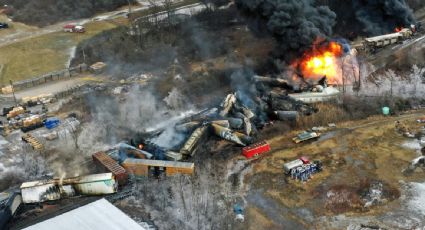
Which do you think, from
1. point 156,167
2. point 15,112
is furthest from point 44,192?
point 15,112

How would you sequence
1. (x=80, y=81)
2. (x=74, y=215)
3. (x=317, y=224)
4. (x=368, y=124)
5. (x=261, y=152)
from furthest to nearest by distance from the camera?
(x=80, y=81), (x=368, y=124), (x=261, y=152), (x=317, y=224), (x=74, y=215)

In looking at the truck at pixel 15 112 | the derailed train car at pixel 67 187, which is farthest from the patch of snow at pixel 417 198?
the truck at pixel 15 112

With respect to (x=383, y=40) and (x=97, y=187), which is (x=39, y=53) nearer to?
(x=97, y=187)

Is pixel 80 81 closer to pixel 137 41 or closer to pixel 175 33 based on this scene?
pixel 137 41

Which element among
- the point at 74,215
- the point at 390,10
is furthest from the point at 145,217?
the point at 390,10

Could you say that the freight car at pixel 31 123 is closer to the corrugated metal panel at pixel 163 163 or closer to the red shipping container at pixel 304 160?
the corrugated metal panel at pixel 163 163
